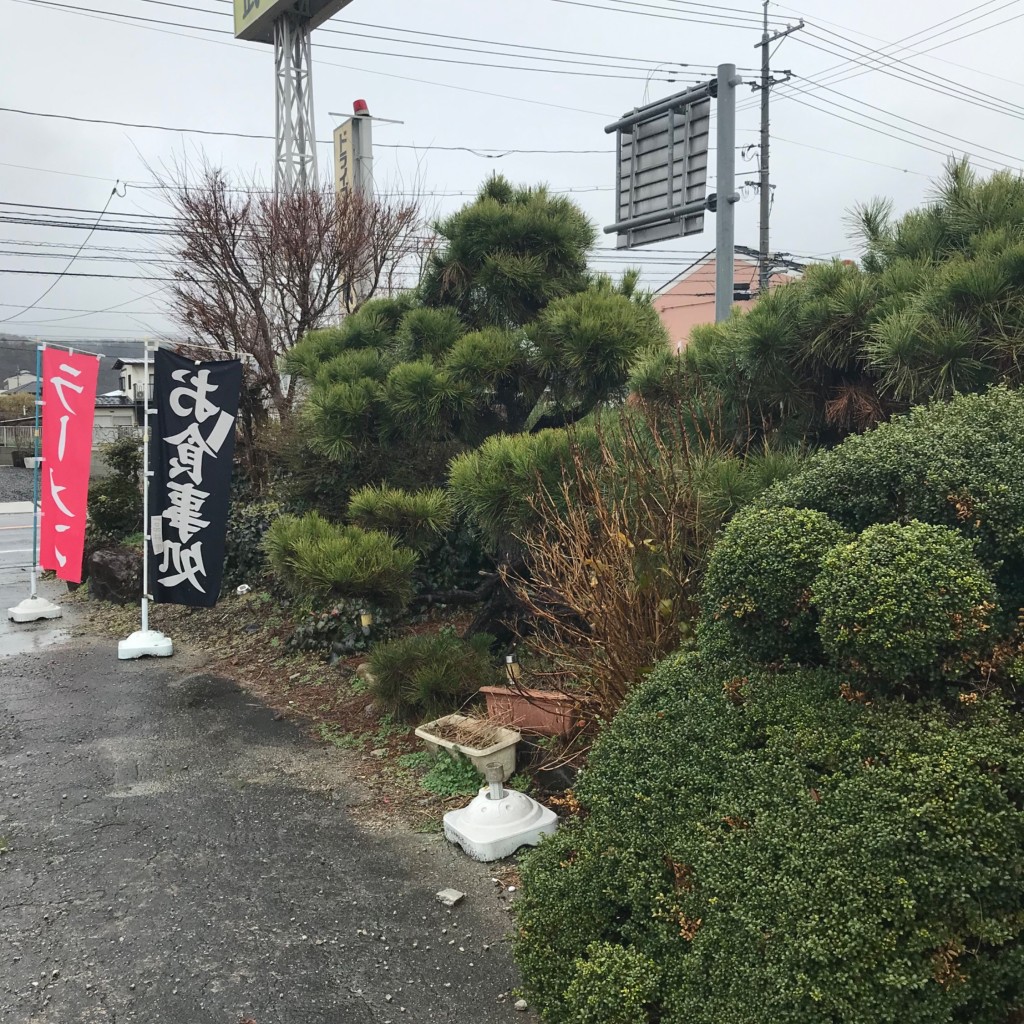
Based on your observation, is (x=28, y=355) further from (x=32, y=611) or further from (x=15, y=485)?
(x=32, y=611)

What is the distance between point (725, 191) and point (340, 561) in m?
3.70

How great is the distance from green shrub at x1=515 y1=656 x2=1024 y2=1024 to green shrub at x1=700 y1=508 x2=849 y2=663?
11 centimetres

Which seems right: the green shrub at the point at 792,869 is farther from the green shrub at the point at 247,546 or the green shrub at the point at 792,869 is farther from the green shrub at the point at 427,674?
the green shrub at the point at 247,546

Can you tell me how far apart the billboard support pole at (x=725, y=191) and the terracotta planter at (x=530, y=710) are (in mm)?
2981

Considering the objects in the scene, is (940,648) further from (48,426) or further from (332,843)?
(48,426)

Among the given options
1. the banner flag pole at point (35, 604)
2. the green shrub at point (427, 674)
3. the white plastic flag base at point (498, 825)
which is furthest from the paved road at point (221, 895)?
the banner flag pole at point (35, 604)

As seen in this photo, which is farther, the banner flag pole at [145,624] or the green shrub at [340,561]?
the banner flag pole at [145,624]

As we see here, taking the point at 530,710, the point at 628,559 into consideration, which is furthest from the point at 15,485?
the point at 628,559

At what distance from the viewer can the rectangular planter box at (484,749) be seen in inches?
144

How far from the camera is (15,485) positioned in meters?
21.4

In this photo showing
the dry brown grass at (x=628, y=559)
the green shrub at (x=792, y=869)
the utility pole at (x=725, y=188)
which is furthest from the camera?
the utility pole at (x=725, y=188)

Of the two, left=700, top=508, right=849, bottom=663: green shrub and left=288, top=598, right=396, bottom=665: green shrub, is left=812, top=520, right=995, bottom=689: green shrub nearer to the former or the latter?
left=700, top=508, right=849, bottom=663: green shrub

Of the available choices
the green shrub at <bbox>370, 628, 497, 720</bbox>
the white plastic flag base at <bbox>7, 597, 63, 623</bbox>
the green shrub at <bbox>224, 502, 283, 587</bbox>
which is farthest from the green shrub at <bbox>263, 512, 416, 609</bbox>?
the white plastic flag base at <bbox>7, 597, 63, 623</bbox>

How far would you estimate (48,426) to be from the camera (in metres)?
7.32
